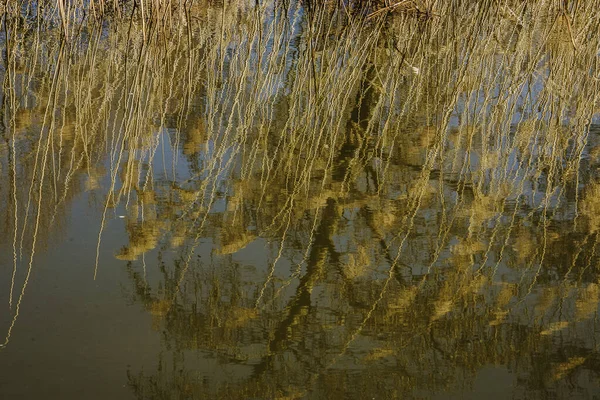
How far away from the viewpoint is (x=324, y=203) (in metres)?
2.57

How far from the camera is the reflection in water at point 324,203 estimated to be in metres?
1.79

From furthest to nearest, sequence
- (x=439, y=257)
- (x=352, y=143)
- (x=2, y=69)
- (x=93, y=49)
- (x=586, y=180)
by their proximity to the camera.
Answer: (x=93, y=49) → (x=2, y=69) → (x=352, y=143) → (x=586, y=180) → (x=439, y=257)

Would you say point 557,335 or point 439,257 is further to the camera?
point 439,257

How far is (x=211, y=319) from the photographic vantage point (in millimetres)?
1889

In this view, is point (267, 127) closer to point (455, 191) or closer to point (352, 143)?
point (352, 143)

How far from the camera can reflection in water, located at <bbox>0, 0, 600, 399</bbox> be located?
1.79 meters

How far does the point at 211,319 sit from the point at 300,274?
1.04 ft

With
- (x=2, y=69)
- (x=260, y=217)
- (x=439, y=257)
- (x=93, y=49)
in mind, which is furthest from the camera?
(x=93, y=49)

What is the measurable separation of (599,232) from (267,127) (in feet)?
4.13

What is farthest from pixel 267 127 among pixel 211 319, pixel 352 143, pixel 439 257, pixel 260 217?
pixel 211 319

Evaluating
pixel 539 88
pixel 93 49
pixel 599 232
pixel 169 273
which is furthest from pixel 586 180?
pixel 93 49

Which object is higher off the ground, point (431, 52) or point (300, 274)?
point (431, 52)

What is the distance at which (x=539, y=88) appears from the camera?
12.7 feet

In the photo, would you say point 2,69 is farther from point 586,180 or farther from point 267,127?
point 586,180
